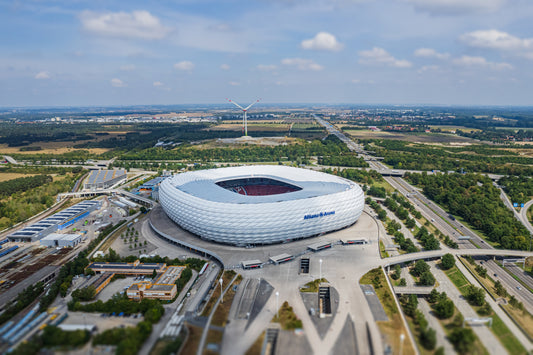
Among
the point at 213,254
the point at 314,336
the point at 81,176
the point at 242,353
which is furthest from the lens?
the point at 81,176

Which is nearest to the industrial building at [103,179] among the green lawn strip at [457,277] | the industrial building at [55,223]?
the industrial building at [55,223]

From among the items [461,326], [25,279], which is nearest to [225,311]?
[461,326]

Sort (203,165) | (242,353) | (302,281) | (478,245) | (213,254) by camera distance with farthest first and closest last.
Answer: (203,165), (478,245), (213,254), (302,281), (242,353)

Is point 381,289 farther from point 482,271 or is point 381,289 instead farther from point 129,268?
point 129,268

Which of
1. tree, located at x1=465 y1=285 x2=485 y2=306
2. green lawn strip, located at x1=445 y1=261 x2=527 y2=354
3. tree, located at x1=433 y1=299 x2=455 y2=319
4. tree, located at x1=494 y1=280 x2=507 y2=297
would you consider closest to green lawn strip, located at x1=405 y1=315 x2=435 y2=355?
tree, located at x1=433 y1=299 x2=455 y2=319

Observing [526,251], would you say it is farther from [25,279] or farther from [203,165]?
[203,165]

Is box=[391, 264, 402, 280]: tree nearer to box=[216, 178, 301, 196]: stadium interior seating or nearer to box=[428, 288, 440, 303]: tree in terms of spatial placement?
box=[428, 288, 440, 303]: tree

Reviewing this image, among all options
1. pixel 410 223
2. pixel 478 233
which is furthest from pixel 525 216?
pixel 410 223
